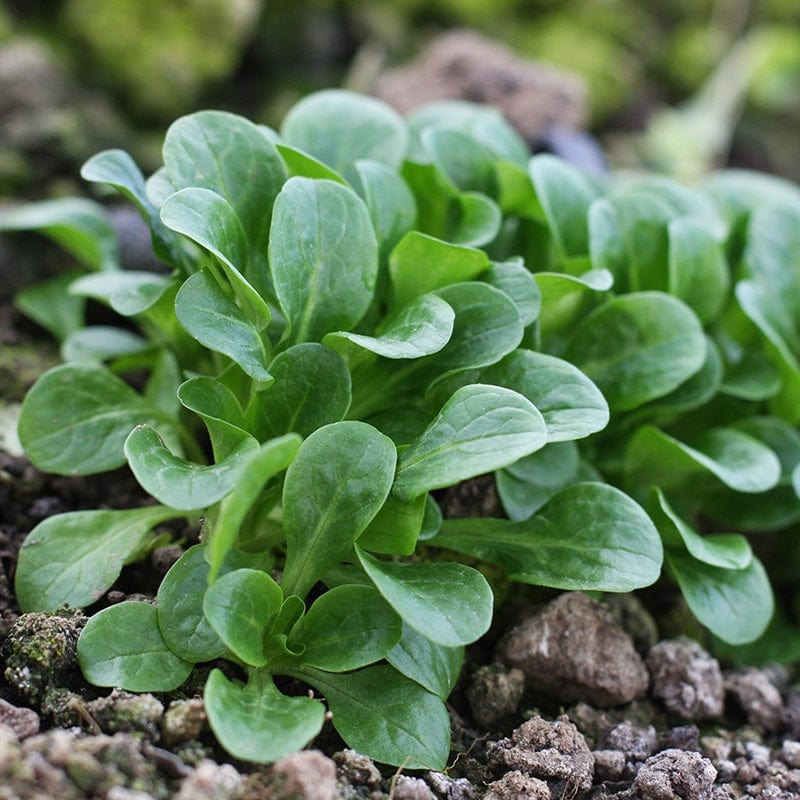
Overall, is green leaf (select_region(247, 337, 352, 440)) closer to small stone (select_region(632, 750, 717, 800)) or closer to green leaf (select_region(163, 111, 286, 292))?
green leaf (select_region(163, 111, 286, 292))

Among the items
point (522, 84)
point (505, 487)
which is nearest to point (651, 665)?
point (505, 487)

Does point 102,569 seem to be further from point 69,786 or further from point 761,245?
point 761,245

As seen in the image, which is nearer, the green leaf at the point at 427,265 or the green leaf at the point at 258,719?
the green leaf at the point at 258,719

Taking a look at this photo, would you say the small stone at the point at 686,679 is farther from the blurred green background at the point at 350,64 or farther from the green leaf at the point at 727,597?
the blurred green background at the point at 350,64

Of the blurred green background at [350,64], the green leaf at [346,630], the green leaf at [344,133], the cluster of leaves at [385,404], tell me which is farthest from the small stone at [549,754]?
the blurred green background at [350,64]

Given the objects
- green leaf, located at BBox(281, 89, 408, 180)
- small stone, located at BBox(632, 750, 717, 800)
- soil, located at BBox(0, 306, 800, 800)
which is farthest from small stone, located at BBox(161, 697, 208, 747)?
green leaf, located at BBox(281, 89, 408, 180)

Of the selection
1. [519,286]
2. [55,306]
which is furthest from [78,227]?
[519,286]
